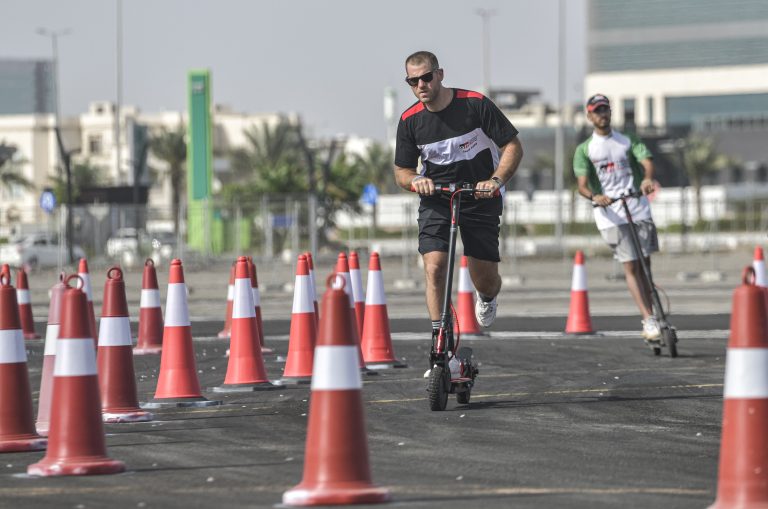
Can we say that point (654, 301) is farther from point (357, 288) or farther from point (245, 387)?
point (245, 387)

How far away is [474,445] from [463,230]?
230 cm

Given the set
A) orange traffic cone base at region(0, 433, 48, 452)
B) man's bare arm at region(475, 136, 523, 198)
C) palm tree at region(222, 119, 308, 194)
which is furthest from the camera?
A: palm tree at region(222, 119, 308, 194)

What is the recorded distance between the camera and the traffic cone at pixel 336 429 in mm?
5707

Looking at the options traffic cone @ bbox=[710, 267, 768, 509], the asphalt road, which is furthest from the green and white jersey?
traffic cone @ bbox=[710, 267, 768, 509]

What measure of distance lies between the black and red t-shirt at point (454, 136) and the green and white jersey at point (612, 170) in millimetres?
3796

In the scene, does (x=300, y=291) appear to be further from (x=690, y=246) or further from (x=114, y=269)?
(x=690, y=246)

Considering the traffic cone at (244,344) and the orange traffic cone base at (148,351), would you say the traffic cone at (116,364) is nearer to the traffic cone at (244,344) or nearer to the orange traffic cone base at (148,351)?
the traffic cone at (244,344)

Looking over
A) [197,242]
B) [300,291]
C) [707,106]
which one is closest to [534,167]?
[707,106]

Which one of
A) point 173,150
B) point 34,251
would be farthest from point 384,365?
point 173,150

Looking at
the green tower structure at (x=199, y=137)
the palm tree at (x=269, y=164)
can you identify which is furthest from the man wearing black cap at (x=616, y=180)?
the palm tree at (x=269, y=164)

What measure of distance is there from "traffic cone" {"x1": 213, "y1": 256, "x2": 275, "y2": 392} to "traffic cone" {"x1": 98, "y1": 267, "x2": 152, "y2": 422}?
160cm

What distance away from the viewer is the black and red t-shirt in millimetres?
9164

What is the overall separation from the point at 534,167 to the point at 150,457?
4394 inches

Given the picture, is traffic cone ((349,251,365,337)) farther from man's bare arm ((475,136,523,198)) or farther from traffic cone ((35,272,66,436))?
traffic cone ((35,272,66,436))
